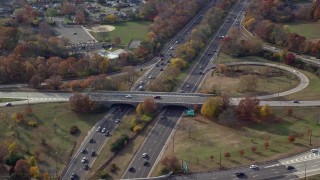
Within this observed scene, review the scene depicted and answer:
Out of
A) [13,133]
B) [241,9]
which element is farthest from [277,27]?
[13,133]

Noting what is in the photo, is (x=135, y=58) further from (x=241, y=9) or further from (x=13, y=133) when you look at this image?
(x=241, y=9)

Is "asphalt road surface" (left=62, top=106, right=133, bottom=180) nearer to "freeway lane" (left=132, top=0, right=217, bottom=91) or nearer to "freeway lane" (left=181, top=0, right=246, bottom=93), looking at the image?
"freeway lane" (left=132, top=0, right=217, bottom=91)

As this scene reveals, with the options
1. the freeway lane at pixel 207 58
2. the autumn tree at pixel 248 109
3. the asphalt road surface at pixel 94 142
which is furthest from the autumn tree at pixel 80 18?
the autumn tree at pixel 248 109

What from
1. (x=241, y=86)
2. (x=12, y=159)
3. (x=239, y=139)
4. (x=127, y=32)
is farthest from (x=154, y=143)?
(x=127, y=32)

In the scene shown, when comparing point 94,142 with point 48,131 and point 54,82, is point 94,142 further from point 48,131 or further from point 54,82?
point 54,82

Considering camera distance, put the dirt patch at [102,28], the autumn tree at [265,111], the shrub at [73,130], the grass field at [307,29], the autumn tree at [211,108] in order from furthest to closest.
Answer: the dirt patch at [102,28] < the grass field at [307,29] < the autumn tree at [211,108] < the autumn tree at [265,111] < the shrub at [73,130]

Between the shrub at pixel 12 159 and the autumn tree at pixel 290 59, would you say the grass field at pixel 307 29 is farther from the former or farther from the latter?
the shrub at pixel 12 159
